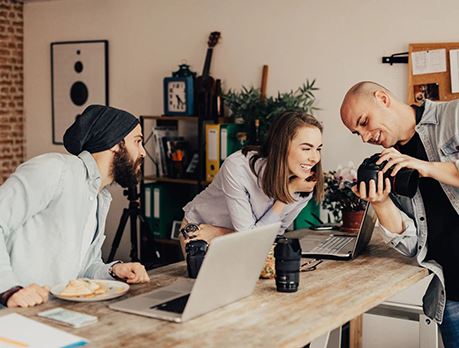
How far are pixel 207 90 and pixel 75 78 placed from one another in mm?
1775

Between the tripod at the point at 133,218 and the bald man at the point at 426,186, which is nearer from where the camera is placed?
the bald man at the point at 426,186

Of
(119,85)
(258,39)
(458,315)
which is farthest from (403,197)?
(119,85)

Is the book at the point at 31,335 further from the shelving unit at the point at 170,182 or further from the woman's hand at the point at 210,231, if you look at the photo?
the shelving unit at the point at 170,182

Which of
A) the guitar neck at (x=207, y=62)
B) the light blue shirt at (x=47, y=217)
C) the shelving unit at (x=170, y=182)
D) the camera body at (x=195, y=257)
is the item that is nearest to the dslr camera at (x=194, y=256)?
the camera body at (x=195, y=257)

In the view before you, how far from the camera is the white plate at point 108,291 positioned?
7.09ft

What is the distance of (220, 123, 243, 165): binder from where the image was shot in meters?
5.34

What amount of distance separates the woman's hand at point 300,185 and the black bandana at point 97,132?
960 millimetres

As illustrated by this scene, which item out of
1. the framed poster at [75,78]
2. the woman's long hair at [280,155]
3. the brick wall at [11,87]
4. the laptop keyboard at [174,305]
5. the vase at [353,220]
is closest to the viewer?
the laptop keyboard at [174,305]

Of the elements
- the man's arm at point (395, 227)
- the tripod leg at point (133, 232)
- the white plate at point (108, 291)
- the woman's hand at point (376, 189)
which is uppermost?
the woman's hand at point (376, 189)

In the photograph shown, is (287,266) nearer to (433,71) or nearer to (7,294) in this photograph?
(7,294)

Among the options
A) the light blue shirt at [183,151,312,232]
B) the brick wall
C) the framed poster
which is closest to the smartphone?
the light blue shirt at [183,151,312,232]

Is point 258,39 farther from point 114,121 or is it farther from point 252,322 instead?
point 252,322

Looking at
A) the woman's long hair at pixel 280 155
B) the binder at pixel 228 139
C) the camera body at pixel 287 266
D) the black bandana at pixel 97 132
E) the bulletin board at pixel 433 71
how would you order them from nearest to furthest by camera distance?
the camera body at pixel 287 266
the black bandana at pixel 97 132
the woman's long hair at pixel 280 155
the bulletin board at pixel 433 71
the binder at pixel 228 139

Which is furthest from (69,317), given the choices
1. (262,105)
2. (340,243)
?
(262,105)
